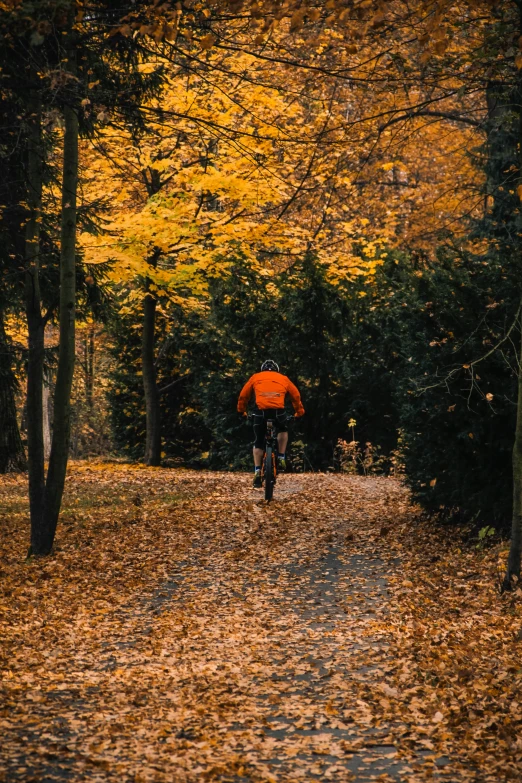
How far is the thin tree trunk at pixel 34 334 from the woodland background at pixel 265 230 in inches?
1.2

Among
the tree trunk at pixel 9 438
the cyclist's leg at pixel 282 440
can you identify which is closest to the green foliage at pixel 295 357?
the tree trunk at pixel 9 438

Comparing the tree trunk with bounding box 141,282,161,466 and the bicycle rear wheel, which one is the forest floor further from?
the tree trunk with bounding box 141,282,161,466

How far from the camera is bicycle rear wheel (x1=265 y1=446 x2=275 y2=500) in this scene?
1397 centimetres

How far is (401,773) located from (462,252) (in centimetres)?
740

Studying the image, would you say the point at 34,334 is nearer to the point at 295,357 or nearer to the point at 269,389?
the point at 269,389

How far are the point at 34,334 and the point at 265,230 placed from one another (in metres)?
9.34

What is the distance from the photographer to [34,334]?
11.1 m

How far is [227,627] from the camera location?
25.7 feet

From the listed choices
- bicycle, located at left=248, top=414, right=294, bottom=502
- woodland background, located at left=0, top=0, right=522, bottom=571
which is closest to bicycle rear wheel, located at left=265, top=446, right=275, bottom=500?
bicycle, located at left=248, top=414, right=294, bottom=502

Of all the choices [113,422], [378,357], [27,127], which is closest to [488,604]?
[27,127]

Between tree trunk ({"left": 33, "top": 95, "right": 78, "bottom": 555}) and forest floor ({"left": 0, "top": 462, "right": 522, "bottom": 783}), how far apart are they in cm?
68

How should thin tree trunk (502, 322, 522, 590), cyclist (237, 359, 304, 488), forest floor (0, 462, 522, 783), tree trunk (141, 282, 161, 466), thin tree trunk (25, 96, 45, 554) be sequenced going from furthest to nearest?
Result: tree trunk (141, 282, 161, 466)
cyclist (237, 359, 304, 488)
thin tree trunk (25, 96, 45, 554)
thin tree trunk (502, 322, 522, 590)
forest floor (0, 462, 522, 783)

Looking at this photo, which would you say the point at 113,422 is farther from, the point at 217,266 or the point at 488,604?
the point at 488,604

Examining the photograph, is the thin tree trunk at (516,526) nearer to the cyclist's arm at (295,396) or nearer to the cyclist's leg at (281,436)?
the cyclist's leg at (281,436)
